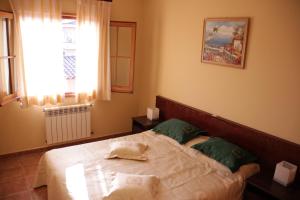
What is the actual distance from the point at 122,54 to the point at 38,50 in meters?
1.33

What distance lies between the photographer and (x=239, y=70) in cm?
267

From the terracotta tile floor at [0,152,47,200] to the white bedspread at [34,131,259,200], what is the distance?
14 cm

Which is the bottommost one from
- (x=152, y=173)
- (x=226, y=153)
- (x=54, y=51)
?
(x=152, y=173)

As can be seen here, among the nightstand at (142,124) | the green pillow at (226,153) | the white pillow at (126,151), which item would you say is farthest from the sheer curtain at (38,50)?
the green pillow at (226,153)

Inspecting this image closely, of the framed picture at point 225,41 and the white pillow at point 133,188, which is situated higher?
the framed picture at point 225,41

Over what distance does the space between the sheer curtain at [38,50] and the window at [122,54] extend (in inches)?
35.5

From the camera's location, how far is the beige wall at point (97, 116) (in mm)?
3352

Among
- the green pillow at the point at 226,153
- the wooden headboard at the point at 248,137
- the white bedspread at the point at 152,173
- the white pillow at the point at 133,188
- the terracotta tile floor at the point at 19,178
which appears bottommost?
the terracotta tile floor at the point at 19,178

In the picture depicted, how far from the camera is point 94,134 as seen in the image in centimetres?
413

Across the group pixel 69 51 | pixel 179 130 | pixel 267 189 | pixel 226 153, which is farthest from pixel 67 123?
pixel 267 189

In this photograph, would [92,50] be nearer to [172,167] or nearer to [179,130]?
[179,130]

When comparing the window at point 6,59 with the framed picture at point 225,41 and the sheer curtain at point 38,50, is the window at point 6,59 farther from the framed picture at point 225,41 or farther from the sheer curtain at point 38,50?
the framed picture at point 225,41

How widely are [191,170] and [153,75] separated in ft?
6.51

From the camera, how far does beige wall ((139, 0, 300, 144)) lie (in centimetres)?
224
